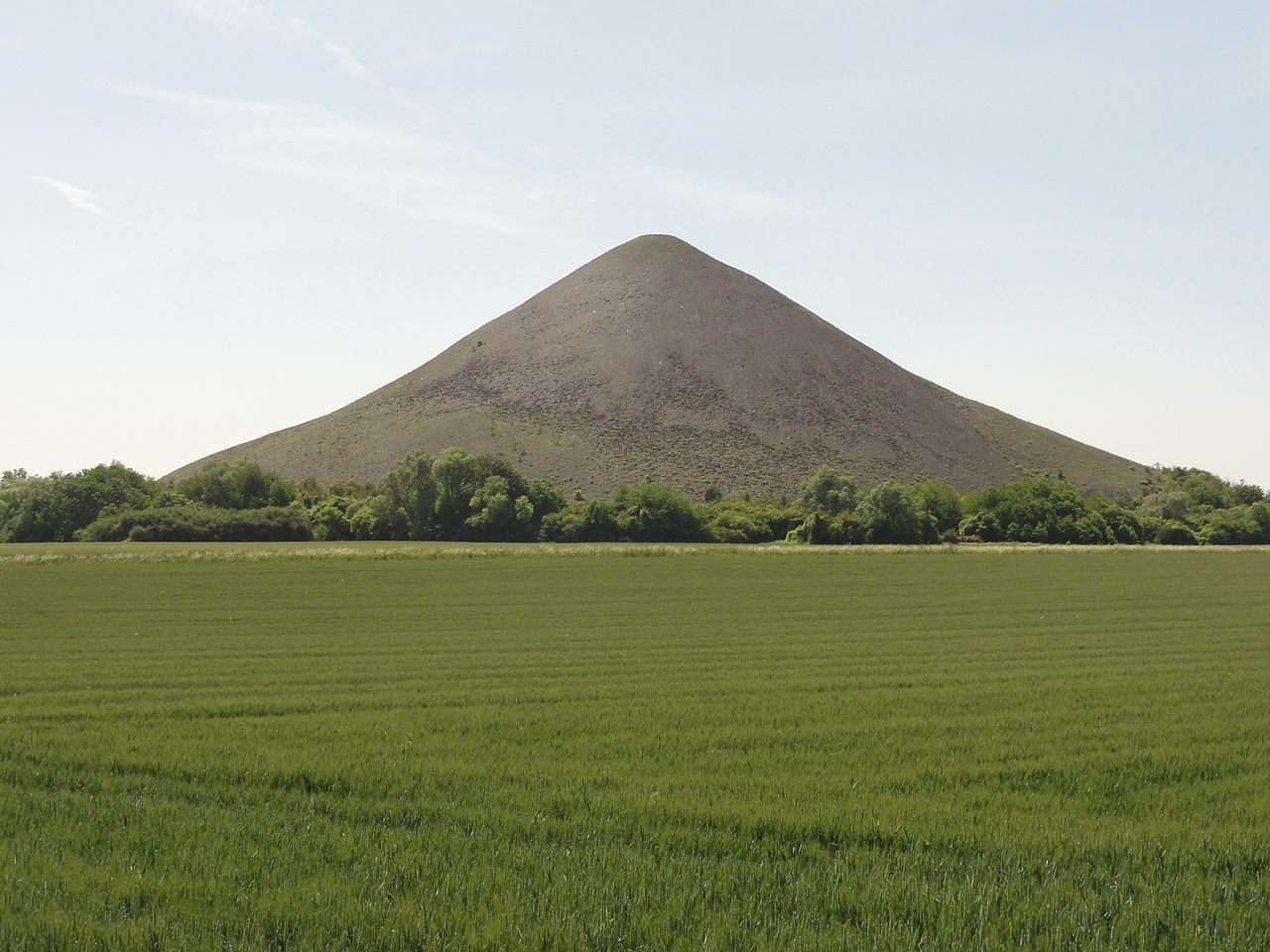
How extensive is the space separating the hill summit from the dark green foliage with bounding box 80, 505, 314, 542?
47642 millimetres

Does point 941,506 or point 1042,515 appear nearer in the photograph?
point 1042,515

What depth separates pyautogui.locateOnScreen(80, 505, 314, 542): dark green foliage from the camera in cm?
9294

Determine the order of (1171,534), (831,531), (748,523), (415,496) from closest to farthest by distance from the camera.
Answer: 1. (831,531)
2. (415,496)
3. (748,523)
4. (1171,534)

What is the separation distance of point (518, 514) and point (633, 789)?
302 feet

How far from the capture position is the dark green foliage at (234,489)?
112 meters

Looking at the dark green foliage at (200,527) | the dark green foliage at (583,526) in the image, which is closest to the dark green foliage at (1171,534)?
the dark green foliage at (583,526)

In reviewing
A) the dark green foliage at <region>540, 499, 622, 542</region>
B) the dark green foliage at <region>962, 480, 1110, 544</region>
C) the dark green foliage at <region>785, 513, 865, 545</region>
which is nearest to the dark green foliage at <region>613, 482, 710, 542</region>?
the dark green foliage at <region>540, 499, 622, 542</region>

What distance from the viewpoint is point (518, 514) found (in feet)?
336

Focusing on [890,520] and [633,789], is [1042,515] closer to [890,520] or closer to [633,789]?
[890,520]

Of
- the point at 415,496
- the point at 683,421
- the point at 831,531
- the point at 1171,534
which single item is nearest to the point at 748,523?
the point at 831,531

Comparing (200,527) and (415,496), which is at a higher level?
(415,496)

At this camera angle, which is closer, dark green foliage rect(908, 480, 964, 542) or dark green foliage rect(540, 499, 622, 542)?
dark green foliage rect(540, 499, 622, 542)

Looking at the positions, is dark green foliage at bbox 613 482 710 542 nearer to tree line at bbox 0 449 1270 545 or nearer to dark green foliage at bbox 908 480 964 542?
tree line at bbox 0 449 1270 545

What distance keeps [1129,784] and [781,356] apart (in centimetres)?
18160
